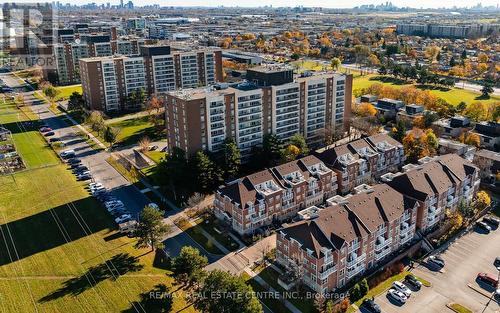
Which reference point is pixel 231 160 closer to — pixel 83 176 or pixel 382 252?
pixel 83 176

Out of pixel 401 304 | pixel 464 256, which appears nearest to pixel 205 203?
pixel 401 304

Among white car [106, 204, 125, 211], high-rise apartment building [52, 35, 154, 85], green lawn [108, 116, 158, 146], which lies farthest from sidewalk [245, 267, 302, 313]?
high-rise apartment building [52, 35, 154, 85]

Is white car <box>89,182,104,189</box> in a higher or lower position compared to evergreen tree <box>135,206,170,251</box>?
lower

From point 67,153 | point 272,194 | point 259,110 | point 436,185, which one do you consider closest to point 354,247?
point 272,194

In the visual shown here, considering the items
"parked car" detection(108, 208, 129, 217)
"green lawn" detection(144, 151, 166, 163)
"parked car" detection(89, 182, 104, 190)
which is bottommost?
"parked car" detection(108, 208, 129, 217)

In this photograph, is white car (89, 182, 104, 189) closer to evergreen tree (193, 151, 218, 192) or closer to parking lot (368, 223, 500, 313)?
evergreen tree (193, 151, 218, 192)

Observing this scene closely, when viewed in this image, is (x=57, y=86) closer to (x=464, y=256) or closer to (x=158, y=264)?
(x=158, y=264)

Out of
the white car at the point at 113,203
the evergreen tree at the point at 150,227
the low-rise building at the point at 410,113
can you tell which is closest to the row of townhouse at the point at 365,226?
the evergreen tree at the point at 150,227
